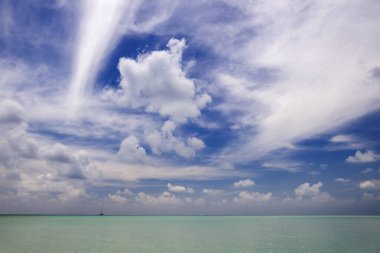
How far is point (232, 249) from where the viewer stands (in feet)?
130

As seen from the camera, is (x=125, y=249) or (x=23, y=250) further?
(x=125, y=249)

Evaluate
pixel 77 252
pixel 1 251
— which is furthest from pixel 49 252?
pixel 1 251

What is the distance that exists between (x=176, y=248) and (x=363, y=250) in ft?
78.2

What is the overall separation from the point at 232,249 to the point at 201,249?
4.06m

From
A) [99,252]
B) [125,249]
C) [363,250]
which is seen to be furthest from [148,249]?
[363,250]

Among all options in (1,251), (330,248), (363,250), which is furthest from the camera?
(330,248)

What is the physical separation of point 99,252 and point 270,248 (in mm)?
21747

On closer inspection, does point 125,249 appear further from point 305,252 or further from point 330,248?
point 330,248

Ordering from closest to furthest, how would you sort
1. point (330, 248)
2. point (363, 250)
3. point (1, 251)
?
point (1, 251), point (363, 250), point (330, 248)

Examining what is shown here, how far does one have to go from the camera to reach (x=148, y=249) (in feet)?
128

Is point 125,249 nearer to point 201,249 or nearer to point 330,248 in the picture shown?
point 201,249

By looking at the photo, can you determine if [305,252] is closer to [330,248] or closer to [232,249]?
[330,248]

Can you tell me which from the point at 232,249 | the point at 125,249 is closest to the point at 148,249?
the point at 125,249

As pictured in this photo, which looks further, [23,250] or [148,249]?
[148,249]
